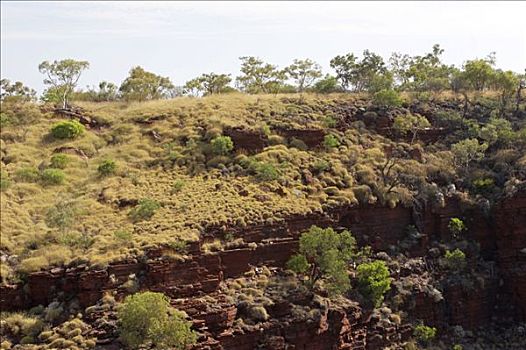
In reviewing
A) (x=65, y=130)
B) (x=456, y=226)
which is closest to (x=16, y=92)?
(x=65, y=130)

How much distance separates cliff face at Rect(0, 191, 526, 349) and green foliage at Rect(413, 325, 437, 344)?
0.52 meters

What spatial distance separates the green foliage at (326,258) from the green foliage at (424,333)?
526 cm

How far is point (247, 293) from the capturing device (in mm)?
28141

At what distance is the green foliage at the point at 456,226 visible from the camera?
36.0 metres

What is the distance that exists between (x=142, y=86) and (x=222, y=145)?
15.0 metres

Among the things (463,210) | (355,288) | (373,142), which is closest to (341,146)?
(373,142)

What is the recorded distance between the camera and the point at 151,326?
23.1 meters

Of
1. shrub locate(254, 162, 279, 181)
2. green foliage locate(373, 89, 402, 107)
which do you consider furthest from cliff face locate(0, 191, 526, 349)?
green foliage locate(373, 89, 402, 107)

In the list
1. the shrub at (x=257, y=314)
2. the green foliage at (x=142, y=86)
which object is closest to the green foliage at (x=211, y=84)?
the green foliage at (x=142, y=86)

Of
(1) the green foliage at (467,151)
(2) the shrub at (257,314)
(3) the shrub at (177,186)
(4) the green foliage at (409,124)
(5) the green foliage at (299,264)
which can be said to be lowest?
(2) the shrub at (257,314)

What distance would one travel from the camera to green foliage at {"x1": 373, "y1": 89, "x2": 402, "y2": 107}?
43.8 meters

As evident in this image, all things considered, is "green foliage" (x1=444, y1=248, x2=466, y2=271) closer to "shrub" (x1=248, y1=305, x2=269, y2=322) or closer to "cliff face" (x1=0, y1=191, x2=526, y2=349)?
"cliff face" (x1=0, y1=191, x2=526, y2=349)

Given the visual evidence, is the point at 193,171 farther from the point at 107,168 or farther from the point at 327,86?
the point at 327,86

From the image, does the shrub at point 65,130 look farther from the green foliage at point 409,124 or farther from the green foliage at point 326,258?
the green foliage at point 409,124
